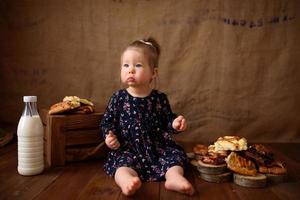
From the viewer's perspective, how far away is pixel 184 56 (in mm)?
1885

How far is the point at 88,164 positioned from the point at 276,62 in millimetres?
1160

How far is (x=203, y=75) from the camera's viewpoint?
1.89 metres

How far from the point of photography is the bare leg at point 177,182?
1046 millimetres

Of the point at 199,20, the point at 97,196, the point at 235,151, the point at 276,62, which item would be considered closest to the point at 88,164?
the point at 97,196

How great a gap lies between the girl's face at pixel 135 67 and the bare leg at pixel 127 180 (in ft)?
1.12

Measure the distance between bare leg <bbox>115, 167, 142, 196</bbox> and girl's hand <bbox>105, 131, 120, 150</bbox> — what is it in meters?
0.11

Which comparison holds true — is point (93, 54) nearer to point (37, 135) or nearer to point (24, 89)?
point (24, 89)

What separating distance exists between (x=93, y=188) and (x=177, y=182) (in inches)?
11.0

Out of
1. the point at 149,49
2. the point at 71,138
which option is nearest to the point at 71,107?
the point at 71,138

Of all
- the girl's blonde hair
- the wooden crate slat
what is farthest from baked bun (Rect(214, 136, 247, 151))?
the wooden crate slat

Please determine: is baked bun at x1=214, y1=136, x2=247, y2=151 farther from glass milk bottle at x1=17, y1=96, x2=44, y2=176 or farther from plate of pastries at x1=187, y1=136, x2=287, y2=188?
glass milk bottle at x1=17, y1=96, x2=44, y2=176

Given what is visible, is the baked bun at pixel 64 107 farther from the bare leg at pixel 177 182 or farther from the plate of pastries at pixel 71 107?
the bare leg at pixel 177 182

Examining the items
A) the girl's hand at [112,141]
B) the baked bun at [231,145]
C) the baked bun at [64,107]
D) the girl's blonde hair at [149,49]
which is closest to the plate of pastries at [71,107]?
the baked bun at [64,107]

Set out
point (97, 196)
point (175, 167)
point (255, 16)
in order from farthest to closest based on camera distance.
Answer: point (255, 16) → point (175, 167) → point (97, 196)
